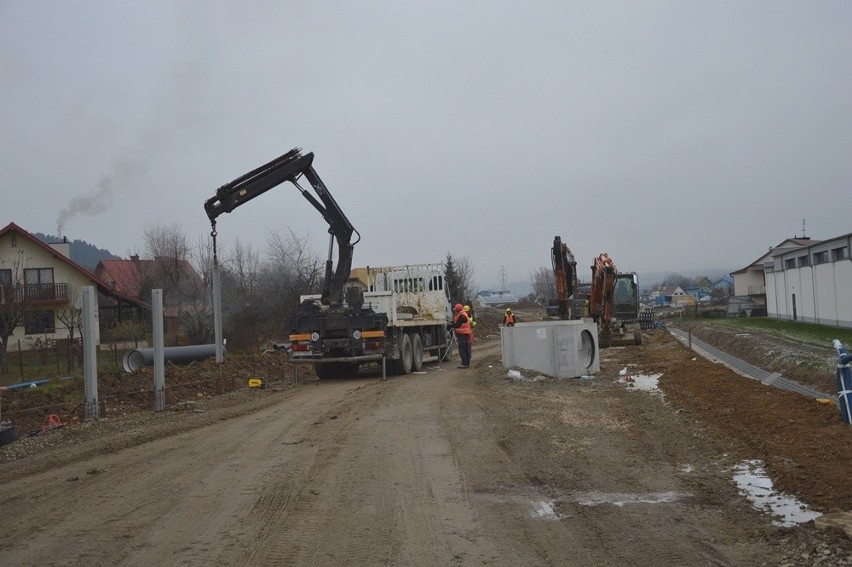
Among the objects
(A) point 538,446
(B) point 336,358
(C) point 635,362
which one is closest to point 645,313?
(C) point 635,362

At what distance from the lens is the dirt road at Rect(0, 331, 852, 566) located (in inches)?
245

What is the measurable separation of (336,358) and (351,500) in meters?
13.3

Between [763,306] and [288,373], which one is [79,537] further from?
[763,306]

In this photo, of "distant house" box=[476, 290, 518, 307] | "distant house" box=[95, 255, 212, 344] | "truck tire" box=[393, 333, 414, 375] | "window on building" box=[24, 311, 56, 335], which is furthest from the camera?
"distant house" box=[476, 290, 518, 307]

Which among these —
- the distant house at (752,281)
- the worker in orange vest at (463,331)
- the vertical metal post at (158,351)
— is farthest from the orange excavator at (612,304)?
the distant house at (752,281)

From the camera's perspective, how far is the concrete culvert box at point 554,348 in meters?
19.4

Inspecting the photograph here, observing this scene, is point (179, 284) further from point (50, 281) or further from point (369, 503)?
point (369, 503)

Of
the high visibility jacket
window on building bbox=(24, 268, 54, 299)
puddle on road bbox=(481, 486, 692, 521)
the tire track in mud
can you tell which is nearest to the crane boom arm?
the high visibility jacket

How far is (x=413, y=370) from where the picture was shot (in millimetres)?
23500

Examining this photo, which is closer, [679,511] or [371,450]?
[679,511]

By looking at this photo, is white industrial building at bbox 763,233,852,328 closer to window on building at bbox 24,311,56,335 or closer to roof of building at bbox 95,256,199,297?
roof of building at bbox 95,256,199,297

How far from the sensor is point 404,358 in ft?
73.6

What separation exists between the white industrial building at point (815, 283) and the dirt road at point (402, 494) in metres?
27.5

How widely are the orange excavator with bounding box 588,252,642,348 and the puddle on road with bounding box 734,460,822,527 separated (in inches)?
818
